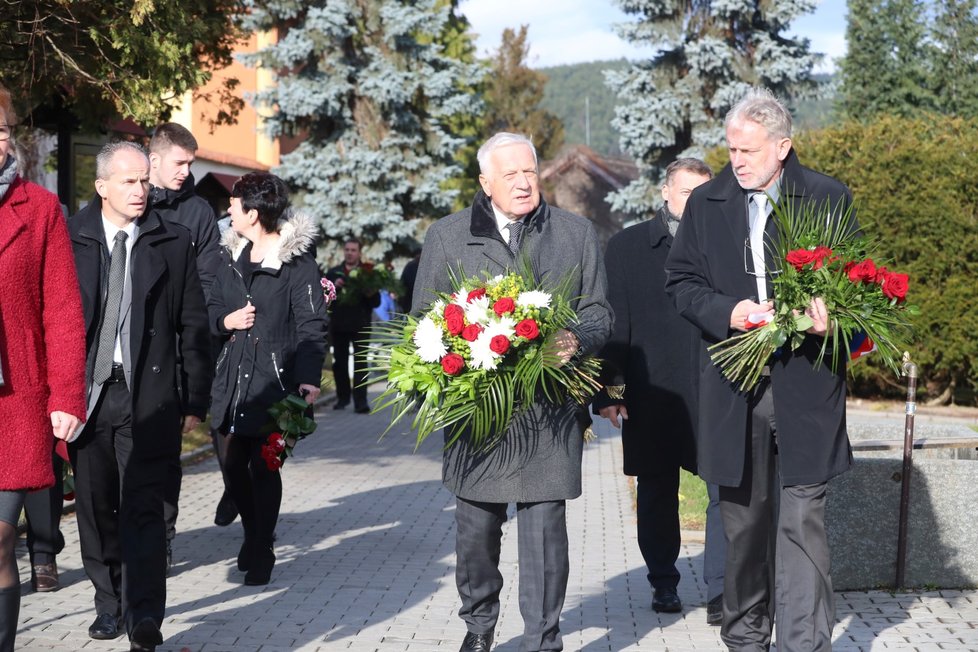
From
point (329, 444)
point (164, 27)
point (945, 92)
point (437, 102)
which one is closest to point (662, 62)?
point (437, 102)

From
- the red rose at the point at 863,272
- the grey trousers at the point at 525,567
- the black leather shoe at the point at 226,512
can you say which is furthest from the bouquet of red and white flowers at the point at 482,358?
the black leather shoe at the point at 226,512

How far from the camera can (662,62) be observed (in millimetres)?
33688

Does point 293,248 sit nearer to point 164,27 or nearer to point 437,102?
point 164,27

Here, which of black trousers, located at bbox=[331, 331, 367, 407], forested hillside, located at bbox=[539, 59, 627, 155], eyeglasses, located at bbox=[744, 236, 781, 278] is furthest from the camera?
forested hillside, located at bbox=[539, 59, 627, 155]

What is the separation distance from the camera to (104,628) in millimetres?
5988

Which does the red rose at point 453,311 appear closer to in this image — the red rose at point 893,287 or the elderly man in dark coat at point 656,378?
the red rose at point 893,287

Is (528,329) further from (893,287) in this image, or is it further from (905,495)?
(905,495)

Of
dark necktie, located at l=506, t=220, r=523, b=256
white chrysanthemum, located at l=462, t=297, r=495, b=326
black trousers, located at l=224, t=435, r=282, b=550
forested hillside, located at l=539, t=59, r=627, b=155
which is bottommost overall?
black trousers, located at l=224, t=435, r=282, b=550

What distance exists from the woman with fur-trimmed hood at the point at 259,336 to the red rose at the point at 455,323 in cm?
263

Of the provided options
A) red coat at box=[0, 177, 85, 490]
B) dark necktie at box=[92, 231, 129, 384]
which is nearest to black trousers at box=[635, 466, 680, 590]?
dark necktie at box=[92, 231, 129, 384]

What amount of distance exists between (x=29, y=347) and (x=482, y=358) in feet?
5.06

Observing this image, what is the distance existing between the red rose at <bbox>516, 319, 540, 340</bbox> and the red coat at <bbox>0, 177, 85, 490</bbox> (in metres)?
1.50

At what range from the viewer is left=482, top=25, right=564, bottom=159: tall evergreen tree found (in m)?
64.3

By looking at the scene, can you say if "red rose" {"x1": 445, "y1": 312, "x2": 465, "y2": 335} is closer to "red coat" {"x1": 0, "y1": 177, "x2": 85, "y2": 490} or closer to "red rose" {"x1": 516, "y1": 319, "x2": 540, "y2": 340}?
"red rose" {"x1": 516, "y1": 319, "x2": 540, "y2": 340}
